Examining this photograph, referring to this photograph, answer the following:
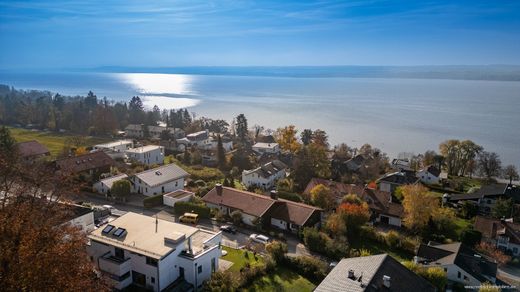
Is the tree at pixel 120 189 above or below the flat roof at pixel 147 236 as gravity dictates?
below

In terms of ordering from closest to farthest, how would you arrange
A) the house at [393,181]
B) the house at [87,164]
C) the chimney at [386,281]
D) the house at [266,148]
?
the chimney at [386,281] → the house at [87,164] → the house at [393,181] → the house at [266,148]

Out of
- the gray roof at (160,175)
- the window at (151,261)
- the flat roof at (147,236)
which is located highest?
the flat roof at (147,236)

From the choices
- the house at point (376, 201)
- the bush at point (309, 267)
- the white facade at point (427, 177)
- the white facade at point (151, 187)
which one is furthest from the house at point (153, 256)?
the white facade at point (427, 177)

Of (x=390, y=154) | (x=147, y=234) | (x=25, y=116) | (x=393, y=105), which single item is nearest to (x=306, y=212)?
(x=147, y=234)

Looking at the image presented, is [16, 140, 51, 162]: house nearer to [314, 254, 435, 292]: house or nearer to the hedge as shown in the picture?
the hedge

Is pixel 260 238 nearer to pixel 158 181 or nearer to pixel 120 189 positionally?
pixel 158 181

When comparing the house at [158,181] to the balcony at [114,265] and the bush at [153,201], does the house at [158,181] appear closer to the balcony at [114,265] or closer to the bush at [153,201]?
the bush at [153,201]

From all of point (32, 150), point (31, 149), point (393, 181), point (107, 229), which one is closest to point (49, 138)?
point (31, 149)
